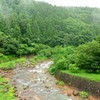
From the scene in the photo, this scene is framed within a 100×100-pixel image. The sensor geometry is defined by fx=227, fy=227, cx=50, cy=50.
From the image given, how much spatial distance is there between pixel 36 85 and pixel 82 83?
8236 millimetres

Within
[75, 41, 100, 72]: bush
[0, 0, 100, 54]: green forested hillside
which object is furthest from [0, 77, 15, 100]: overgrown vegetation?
[0, 0, 100, 54]: green forested hillside

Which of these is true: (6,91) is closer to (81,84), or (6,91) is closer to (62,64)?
(81,84)

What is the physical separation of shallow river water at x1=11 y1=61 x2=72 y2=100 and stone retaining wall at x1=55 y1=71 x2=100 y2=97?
1.97m

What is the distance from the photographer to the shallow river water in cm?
2998

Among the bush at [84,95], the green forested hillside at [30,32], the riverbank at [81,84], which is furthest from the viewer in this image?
the green forested hillside at [30,32]

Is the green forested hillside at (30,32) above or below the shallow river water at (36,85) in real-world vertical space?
above

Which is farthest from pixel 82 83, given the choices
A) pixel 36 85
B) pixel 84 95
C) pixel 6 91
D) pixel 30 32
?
pixel 30 32

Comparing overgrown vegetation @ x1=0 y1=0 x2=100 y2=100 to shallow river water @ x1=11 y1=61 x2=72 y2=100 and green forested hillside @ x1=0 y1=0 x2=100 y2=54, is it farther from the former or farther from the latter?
shallow river water @ x1=11 y1=61 x2=72 y2=100

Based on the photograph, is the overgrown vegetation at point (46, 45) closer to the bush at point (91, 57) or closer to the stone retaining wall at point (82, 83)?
the bush at point (91, 57)

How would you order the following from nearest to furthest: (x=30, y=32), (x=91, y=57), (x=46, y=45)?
(x=91, y=57) < (x=46, y=45) < (x=30, y=32)

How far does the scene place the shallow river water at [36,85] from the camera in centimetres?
2998

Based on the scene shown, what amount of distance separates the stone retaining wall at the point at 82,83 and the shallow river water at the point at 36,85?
1968 mm

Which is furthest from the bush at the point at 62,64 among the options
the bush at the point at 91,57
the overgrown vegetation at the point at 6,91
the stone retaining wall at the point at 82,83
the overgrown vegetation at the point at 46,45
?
the overgrown vegetation at the point at 6,91

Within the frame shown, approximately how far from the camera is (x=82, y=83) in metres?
30.9
